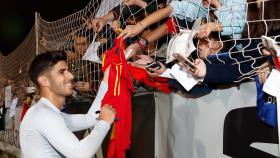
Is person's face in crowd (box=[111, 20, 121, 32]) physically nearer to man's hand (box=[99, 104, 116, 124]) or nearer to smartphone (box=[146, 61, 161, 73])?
smartphone (box=[146, 61, 161, 73])

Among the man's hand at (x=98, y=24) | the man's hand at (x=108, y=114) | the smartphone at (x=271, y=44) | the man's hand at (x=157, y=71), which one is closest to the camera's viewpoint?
the smartphone at (x=271, y=44)

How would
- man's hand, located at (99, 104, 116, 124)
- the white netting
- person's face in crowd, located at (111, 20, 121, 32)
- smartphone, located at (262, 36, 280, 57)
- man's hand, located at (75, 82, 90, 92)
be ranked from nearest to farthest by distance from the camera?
smartphone, located at (262, 36, 280, 57) → the white netting → man's hand, located at (99, 104, 116, 124) → person's face in crowd, located at (111, 20, 121, 32) → man's hand, located at (75, 82, 90, 92)

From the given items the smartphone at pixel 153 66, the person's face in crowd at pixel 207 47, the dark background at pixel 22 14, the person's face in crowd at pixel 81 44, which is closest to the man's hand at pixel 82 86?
the person's face in crowd at pixel 81 44

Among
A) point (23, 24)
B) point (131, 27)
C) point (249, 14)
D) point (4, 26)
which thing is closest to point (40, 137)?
point (131, 27)

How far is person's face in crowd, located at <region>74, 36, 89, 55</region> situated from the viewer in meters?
3.25

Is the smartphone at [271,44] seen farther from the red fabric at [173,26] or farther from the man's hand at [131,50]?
the man's hand at [131,50]

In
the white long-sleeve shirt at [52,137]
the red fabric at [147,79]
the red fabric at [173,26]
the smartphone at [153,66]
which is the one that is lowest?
the white long-sleeve shirt at [52,137]

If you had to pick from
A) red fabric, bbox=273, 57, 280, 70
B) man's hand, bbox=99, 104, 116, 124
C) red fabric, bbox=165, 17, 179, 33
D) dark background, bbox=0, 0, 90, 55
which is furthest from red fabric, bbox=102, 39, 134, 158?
dark background, bbox=0, 0, 90, 55

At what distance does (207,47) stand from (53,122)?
2.58 ft

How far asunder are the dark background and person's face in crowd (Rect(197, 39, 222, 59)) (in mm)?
3299

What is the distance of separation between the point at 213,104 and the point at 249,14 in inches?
18.6

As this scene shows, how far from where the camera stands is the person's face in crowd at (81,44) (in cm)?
325

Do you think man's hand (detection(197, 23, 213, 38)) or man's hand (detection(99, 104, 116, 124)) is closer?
man's hand (detection(197, 23, 213, 38))

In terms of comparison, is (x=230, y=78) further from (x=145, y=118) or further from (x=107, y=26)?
(x=107, y=26)
